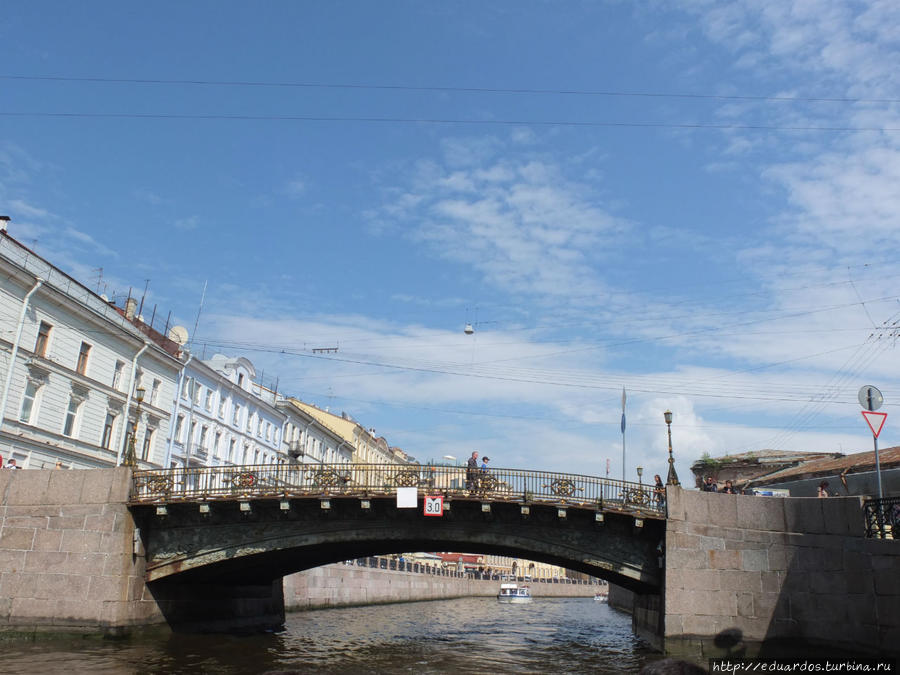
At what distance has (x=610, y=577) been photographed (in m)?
26.2

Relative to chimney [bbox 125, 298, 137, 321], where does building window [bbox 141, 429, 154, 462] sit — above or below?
below

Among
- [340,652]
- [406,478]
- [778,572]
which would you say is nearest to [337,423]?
[340,652]

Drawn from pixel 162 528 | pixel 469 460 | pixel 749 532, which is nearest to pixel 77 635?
pixel 162 528

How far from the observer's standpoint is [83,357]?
3456 cm

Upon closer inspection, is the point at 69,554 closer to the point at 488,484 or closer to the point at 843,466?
the point at 488,484

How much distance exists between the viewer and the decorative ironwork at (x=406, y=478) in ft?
73.8

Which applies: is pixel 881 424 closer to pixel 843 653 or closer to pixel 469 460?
pixel 843 653

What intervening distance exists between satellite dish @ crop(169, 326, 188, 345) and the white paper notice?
98.1ft

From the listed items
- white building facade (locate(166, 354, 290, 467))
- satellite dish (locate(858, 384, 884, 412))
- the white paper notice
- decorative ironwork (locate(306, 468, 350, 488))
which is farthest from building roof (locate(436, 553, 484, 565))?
satellite dish (locate(858, 384, 884, 412))

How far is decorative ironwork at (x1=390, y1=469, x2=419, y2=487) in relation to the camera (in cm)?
2248

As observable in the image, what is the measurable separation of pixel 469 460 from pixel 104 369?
21.4 metres

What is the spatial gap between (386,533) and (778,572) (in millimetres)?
11603

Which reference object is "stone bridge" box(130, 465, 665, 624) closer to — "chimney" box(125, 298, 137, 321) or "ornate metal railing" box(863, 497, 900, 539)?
"ornate metal railing" box(863, 497, 900, 539)

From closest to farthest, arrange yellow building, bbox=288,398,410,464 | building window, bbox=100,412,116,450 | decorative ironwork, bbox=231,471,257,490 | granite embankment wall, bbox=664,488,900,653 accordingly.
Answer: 1. granite embankment wall, bbox=664,488,900,653
2. decorative ironwork, bbox=231,471,257,490
3. building window, bbox=100,412,116,450
4. yellow building, bbox=288,398,410,464
